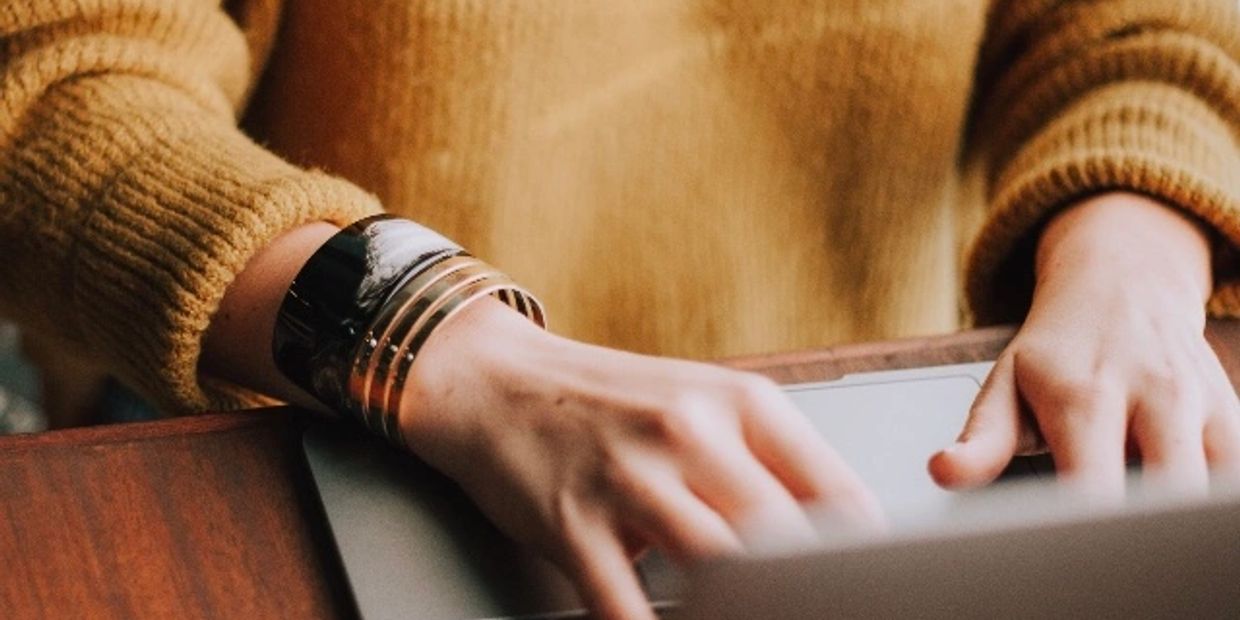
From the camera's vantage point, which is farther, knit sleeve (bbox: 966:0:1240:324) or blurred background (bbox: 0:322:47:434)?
blurred background (bbox: 0:322:47:434)

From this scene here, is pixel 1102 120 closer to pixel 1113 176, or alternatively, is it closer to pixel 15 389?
pixel 1113 176

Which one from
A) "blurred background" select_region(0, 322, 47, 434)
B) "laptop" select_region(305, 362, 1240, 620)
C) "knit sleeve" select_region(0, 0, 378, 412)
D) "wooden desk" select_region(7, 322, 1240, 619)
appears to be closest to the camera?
"laptop" select_region(305, 362, 1240, 620)

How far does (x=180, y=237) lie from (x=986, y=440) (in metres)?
0.32

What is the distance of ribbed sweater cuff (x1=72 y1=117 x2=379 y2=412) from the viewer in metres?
0.51

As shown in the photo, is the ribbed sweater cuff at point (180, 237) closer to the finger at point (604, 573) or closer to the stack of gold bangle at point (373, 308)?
the stack of gold bangle at point (373, 308)

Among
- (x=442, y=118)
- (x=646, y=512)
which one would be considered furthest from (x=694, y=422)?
(x=442, y=118)

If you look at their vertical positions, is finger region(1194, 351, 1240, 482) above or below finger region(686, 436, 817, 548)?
above

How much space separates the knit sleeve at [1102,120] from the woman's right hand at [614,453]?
0.83ft

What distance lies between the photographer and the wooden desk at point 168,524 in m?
0.41

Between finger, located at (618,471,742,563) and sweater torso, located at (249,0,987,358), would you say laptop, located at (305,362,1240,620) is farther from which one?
sweater torso, located at (249,0,987,358)

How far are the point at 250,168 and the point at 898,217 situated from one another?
1.48 ft

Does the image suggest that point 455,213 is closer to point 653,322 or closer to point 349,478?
point 653,322

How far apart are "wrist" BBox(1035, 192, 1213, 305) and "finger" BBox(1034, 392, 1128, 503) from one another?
91mm

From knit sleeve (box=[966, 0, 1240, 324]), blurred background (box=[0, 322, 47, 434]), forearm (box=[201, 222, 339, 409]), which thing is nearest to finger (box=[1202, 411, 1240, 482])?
knit sleeve (box=[966, 0, 1240, 324])
